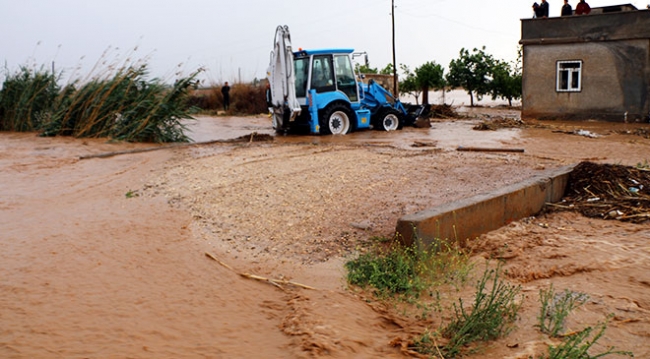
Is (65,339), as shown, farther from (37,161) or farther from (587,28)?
(587,28)

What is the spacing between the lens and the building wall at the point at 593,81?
67.1ft

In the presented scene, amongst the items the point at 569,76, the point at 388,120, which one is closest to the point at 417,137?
the point at 388,120

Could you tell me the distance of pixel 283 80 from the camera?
16625 mm

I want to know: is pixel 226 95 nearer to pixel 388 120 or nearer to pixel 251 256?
pixel 388 120

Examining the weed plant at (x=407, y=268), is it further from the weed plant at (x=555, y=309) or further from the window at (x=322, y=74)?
the window at (x=322, y=74)

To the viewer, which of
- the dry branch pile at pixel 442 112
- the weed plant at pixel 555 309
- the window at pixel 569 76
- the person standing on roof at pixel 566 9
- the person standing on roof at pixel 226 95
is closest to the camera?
the weed plant at pixel 555 309

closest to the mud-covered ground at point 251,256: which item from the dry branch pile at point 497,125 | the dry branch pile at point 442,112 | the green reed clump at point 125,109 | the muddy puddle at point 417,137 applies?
the muddy puddle at point 417,137

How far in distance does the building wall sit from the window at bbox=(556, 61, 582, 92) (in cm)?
13

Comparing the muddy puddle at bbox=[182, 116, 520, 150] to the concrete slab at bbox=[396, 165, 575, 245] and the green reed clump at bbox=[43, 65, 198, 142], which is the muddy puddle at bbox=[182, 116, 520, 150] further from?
the concrete slab at bbox=[396, 165, 575, 245]

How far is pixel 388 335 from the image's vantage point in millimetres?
4082

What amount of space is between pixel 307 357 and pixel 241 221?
328cm

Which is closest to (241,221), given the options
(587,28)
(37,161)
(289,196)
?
(289,196)

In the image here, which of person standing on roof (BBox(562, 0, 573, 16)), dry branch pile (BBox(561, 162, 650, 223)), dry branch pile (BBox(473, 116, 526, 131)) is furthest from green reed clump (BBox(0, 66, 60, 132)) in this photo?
person standing on roof (BBox(562, 0, 573, 16))

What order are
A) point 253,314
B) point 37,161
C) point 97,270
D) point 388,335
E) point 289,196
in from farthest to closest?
point 37,161
point 289,196
point 97,270
point 253,314
point 388,335
